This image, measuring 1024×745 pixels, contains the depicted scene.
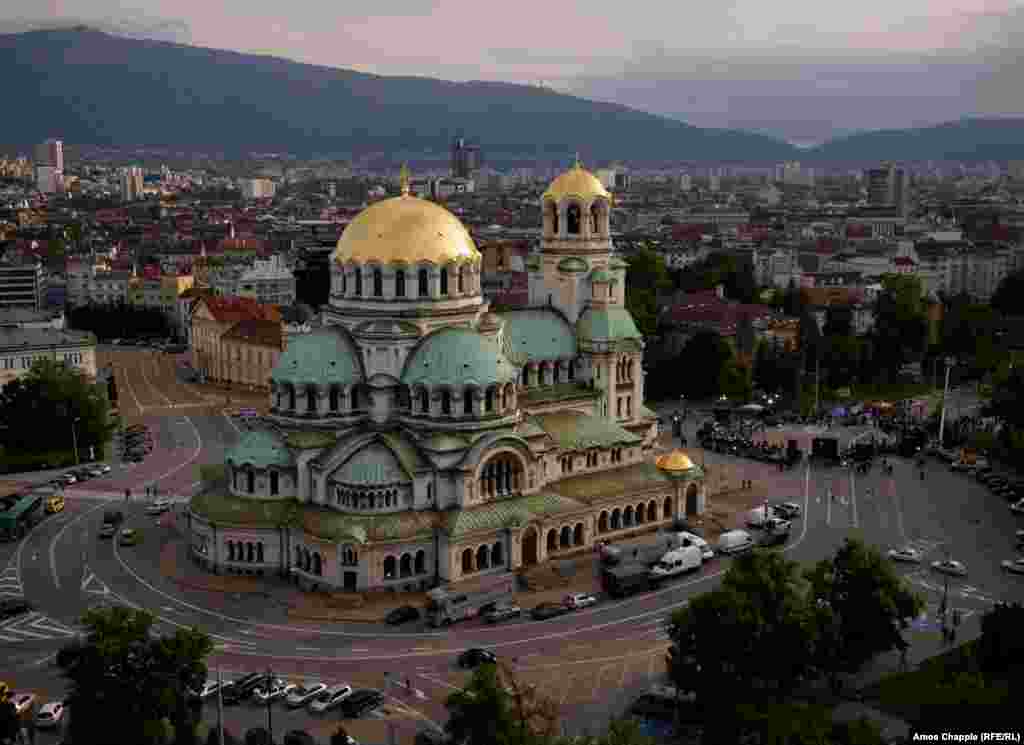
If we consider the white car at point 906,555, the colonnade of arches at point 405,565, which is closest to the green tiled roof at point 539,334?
the colonnade of arches at point 405,565

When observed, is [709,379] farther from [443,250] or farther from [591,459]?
[443,250]

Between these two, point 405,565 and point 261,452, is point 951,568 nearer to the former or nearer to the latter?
point 405,565

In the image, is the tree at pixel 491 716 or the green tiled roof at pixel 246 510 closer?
the tree at pixel 491 716

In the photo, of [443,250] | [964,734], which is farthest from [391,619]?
[964,734]

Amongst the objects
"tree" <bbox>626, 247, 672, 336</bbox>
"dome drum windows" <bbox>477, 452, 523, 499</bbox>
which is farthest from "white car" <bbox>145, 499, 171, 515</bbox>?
"tree" <bbox>626, 247, 672, 336</bbox>

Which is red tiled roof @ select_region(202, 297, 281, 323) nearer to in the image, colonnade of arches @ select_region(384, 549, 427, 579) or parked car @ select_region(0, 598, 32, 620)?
parked car @ select_region(0, 598, 32, 620)

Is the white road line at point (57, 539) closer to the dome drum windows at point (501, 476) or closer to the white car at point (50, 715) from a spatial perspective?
the white car at point (50, 715)

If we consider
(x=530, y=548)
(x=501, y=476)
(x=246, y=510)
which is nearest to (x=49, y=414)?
(x=246, y=510)
